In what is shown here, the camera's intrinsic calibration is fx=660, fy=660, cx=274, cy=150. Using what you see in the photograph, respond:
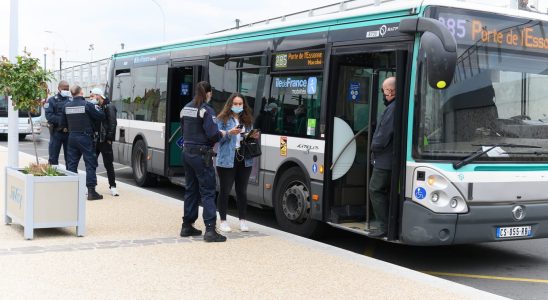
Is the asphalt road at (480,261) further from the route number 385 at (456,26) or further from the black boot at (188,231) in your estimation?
the route number 385 at (456,26)

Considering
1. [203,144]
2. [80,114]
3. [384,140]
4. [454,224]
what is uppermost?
[80,114]

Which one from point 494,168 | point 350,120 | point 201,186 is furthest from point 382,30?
point 201,186

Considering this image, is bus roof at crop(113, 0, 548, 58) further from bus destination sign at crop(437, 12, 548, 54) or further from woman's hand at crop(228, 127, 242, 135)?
woman's hand at crop(228, 127, 242, 135)

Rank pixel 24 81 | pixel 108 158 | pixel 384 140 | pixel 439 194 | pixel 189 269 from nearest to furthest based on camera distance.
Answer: pixel 189 269 < pixel 439 194 < pixel 384 140 < pixel 24 81 < pixel 108 158

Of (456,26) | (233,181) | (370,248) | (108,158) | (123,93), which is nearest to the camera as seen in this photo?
(456,26)

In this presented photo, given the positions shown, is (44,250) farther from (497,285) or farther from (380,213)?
(497,285)

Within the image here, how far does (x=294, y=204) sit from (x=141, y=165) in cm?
589

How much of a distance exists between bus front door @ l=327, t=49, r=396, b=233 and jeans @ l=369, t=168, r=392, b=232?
25.2 inches

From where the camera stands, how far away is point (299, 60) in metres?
8.64

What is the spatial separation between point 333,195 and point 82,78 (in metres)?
35.6

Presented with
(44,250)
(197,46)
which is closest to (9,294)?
(44,250)

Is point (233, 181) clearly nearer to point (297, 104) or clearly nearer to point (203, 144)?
point (203, 144)

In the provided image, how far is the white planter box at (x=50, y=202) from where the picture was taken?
7.46 m

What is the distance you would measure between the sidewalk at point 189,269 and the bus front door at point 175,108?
395 centimetres
